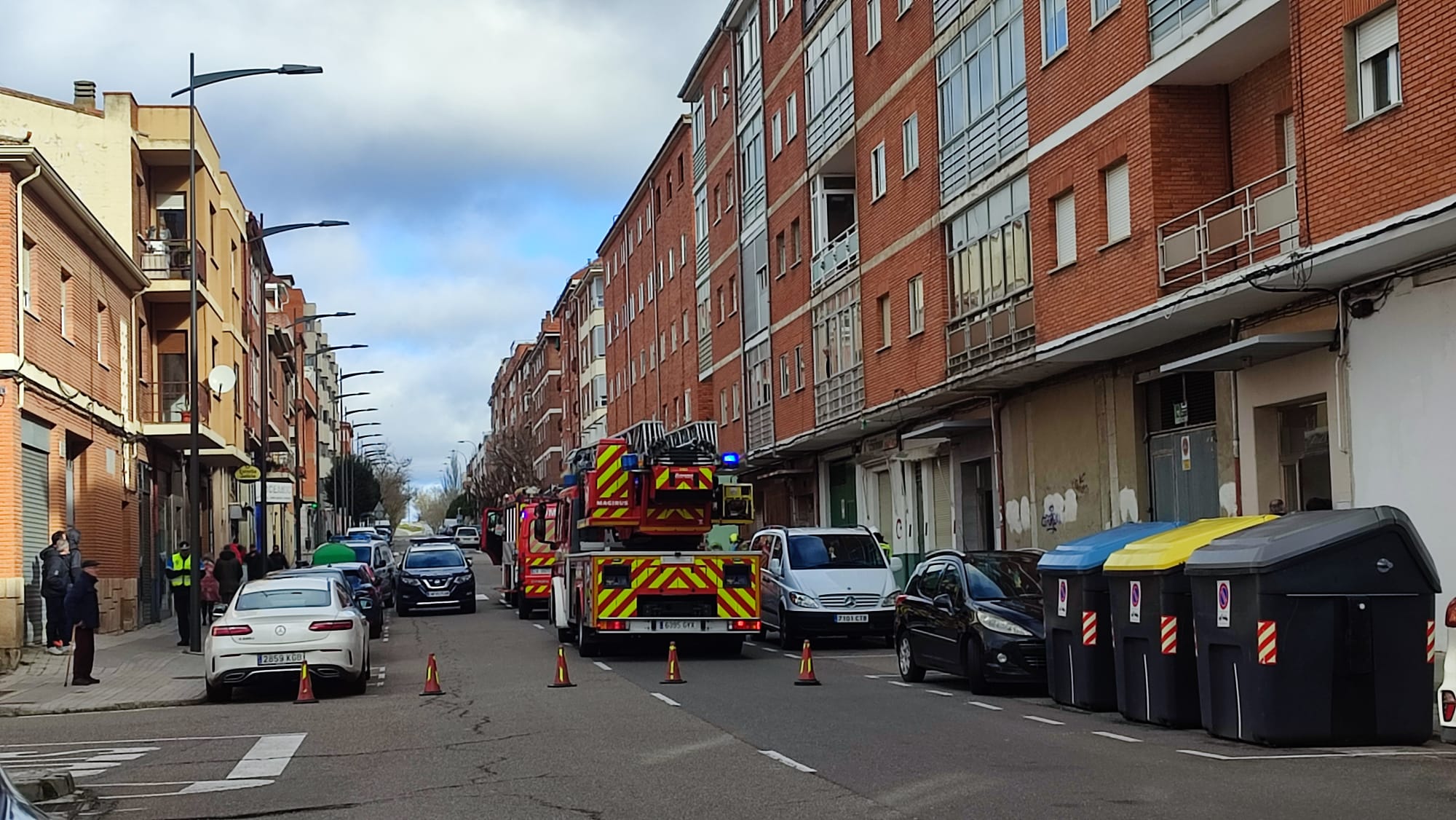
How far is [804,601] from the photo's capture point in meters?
25.3

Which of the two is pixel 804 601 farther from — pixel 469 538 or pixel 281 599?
pixel 469 538

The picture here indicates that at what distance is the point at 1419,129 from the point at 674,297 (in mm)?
41842

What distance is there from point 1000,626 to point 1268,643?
4891mm

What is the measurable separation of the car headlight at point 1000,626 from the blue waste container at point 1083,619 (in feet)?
2.42

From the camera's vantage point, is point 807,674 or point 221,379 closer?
point 807,674

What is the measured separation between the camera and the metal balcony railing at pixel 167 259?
3691cm

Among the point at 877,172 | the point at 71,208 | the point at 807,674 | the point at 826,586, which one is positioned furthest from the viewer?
the point at 877,172

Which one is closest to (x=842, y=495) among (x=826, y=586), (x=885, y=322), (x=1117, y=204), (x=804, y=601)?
(x=885, y=322)

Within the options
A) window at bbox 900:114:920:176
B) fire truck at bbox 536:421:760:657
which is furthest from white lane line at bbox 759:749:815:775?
window at bbox 900:114:920:176

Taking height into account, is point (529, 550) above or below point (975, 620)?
above

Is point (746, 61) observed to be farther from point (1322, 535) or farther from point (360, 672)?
point (1322, 535)

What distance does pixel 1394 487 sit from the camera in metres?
17.0

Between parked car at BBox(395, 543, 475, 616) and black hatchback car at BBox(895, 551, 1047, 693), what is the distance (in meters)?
Result: 21.7

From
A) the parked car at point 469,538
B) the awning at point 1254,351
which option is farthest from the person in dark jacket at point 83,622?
the parked car at point 469,538
